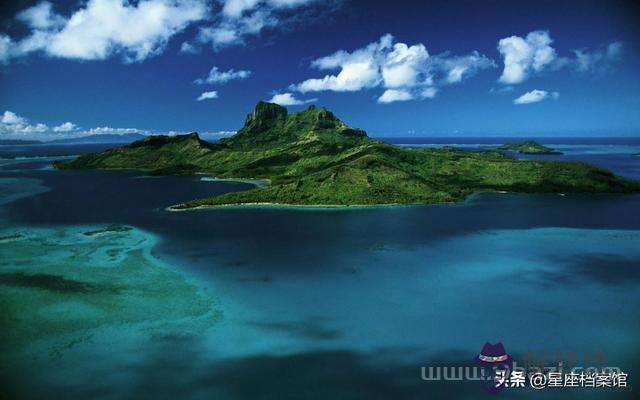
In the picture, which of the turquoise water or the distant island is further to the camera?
the distant island

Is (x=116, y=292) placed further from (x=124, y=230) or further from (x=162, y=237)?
(x=124, y=230)

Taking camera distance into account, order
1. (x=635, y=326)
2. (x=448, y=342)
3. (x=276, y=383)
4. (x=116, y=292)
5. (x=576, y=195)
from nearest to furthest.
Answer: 1. (x=276, y=383)
2. (x=448, y=342)
3. (x=635, y=326)
4. (x=116, y=292)
5. (x=576, y=195)

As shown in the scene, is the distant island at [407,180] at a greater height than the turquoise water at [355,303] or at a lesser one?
greater

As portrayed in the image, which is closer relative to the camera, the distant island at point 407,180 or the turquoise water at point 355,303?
the turquoise water at point 355,303

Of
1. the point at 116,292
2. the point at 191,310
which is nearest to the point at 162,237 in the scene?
the point at 116,292

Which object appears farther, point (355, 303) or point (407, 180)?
point (407, 180)

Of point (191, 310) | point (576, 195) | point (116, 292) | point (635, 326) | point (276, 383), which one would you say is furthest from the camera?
point (576, 195)

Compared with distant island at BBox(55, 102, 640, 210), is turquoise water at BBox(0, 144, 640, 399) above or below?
below

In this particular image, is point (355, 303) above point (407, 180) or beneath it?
beneath
